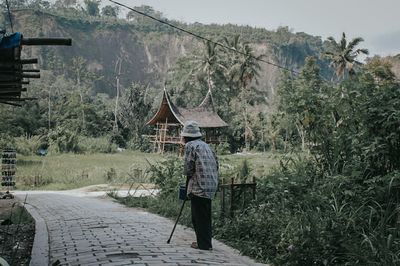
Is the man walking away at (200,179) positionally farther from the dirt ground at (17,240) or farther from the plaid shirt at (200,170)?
the dirt ground at (17,240)

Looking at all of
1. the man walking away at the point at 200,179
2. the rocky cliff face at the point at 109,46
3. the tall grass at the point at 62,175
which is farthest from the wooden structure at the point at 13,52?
the rocky cliff face at the point at 109,46

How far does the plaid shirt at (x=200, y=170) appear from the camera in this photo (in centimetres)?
636

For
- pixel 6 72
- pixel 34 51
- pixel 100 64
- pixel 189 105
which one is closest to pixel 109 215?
pixel 6 72

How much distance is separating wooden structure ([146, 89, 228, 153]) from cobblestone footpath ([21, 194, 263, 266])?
33.9 metres

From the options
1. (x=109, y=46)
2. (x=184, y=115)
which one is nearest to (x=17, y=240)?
(x=184, y=115)

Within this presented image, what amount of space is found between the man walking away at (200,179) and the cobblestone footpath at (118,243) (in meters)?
0.31

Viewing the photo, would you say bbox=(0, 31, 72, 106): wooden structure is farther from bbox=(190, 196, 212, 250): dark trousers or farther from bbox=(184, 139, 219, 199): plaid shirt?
bbox=(190, 196, 212, 250): dark trousers

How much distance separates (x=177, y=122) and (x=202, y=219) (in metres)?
39.4

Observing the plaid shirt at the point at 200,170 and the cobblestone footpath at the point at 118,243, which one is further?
the plaid shirt at the point at 200,170

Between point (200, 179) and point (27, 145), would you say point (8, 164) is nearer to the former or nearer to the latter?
point (200, 179)

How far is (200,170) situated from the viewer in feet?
20.9

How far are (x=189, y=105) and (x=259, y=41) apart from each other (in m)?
66.8

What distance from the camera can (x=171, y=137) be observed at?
45.9 meters

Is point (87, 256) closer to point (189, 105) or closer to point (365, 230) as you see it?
point (365, 230)
